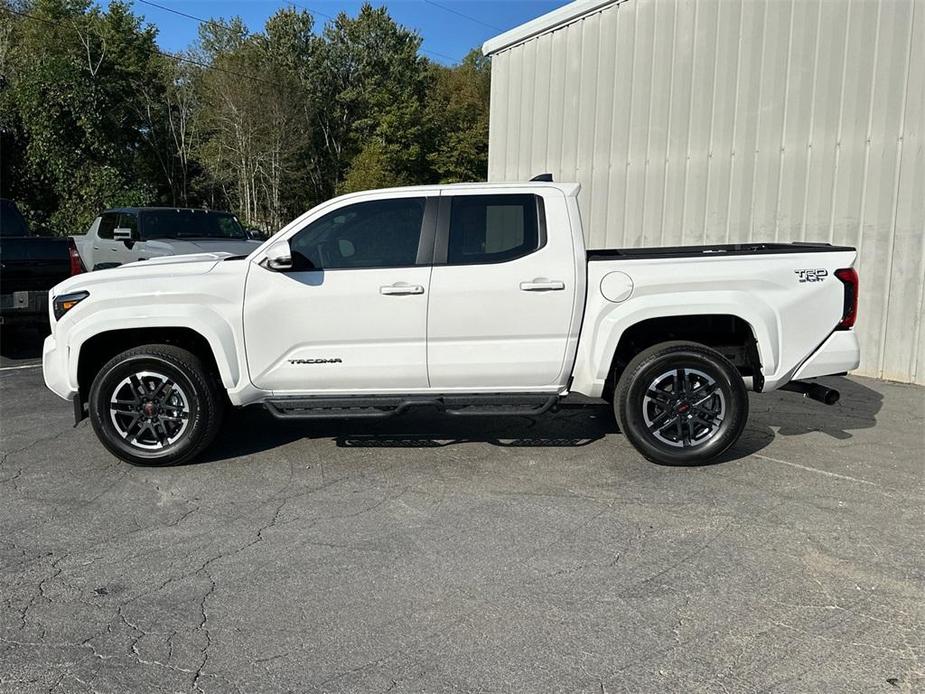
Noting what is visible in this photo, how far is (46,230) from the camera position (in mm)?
26906

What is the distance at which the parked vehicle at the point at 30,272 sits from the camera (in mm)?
8883

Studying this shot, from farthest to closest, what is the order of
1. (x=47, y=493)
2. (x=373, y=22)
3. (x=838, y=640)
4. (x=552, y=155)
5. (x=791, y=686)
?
(x=373, y=22) < (x=552, y=155) < (x=47, y=493) < (x=838, y=640) < (x=791, y=686)

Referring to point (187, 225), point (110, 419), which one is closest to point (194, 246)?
point (187, 225)

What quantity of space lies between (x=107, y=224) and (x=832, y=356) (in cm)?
1231

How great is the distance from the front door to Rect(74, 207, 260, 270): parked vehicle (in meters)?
6.73

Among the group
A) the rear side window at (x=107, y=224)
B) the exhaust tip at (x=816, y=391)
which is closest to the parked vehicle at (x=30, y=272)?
the rear side window at (x=107, y=224)

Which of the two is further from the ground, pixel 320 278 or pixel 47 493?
pixel 320 278

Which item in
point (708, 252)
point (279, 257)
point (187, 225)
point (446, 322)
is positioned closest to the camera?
point (279, 257)

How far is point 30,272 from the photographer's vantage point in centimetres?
907

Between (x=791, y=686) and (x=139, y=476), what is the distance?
4153mm

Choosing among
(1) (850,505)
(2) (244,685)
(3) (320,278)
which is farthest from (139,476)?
(1) (850,505)

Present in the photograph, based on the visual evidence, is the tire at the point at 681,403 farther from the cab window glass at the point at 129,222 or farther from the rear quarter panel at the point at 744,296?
the cab window glass at the point at 129,222

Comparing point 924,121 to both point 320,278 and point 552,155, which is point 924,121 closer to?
point 552,155

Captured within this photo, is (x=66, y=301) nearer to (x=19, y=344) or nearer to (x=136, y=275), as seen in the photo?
(x=136, y=275)
